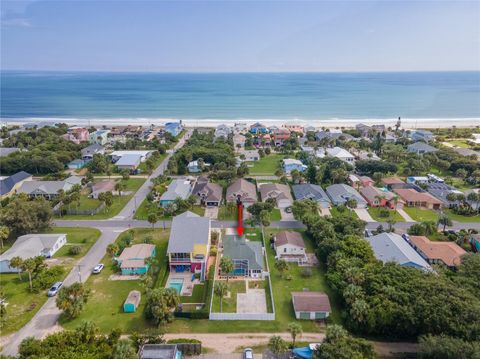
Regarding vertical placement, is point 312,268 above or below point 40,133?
below

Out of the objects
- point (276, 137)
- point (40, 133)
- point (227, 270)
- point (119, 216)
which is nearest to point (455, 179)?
point (276, 137)

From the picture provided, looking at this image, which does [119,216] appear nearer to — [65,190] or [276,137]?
[65,190]

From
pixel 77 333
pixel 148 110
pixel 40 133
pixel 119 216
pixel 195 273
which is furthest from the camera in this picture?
pixel 148 110

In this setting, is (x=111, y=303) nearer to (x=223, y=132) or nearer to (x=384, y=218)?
(x=384, y=218)

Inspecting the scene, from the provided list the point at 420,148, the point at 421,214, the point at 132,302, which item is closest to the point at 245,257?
the point at 132,302

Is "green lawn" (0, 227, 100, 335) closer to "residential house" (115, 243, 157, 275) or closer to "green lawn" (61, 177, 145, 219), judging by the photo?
"residential house" (115, 243, 157, 275)
